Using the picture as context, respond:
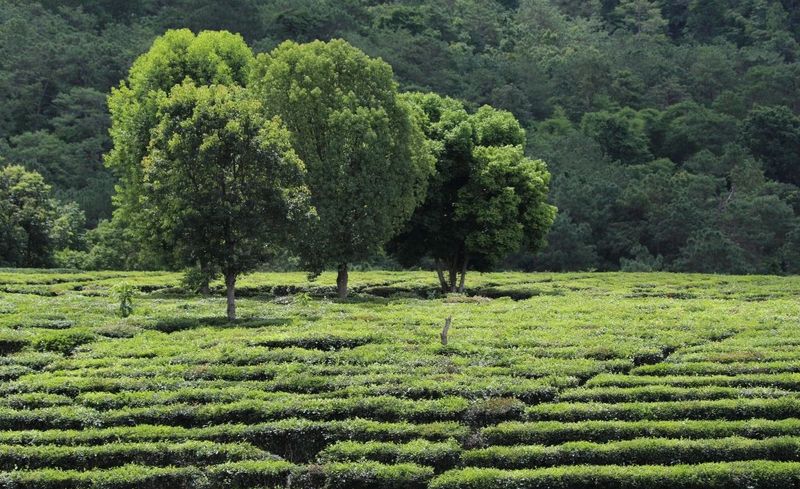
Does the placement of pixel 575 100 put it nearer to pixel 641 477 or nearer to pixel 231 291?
pixel 231 291

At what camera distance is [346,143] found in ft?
166

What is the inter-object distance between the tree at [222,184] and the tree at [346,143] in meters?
7.54

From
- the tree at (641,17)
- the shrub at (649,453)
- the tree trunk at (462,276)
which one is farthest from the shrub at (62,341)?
the tree at (641,17)

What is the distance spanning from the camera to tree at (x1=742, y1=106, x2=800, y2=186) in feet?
368

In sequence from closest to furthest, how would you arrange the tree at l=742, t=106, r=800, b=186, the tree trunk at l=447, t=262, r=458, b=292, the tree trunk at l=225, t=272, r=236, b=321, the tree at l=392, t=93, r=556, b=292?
the tree trunk at l=225, t=272, r=236, b=321 → the tree at l=392, t=93, r=556, b=292 → the tree trunk at l=447, t=262, r=458, b=292 → the tree at l=742, t=106, r=800, b=186

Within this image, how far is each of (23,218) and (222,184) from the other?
32.9 meters

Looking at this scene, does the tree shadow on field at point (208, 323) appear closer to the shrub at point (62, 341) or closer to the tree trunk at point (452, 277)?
the shrub at point (62, 341)

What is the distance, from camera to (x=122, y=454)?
1030 inches

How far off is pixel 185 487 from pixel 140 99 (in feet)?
117

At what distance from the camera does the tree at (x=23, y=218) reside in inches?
2672

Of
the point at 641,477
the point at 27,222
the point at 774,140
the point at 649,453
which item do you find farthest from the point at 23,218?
the point at 774,140

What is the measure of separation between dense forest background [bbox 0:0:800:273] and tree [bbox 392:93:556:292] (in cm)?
2544

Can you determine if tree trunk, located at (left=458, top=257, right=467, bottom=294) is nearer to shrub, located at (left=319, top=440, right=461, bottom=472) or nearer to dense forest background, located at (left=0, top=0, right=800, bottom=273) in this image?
dense forest background, located at (left=0, top=0, right=800, bottom=273)

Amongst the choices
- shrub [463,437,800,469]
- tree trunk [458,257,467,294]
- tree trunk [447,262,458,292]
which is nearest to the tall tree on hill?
tree trunk [447,262,458,292]
